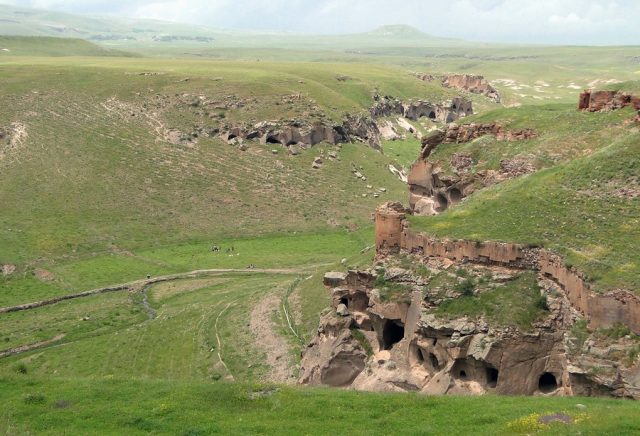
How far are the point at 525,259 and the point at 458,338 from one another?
5.97 m

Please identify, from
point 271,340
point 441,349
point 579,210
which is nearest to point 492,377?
point 441,349

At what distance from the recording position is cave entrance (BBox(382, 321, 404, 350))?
135 feet

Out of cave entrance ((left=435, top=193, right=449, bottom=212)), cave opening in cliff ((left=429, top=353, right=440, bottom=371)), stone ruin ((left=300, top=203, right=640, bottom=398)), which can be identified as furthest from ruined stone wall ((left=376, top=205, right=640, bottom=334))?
cave entrance ((left=435, top=193, right=449, bottom=212))

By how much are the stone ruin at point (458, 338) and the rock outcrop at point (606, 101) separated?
22319 mm

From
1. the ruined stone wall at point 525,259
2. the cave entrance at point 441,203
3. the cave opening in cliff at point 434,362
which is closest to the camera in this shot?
the ruined stone wall at point 525,259

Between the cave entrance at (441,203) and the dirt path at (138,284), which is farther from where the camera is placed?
the dirt path at (138,284)

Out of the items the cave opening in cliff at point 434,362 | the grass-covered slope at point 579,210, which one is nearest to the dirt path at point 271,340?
the cave opening in cliff at point 434,362

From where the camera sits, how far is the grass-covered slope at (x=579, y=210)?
1393 inches

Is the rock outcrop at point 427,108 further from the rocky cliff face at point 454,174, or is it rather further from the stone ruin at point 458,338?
the stone ruin at point 458,338

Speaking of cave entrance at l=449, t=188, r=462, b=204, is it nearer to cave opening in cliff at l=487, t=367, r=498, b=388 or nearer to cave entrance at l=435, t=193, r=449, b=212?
cave entrance at l=435, t=193, r=449, b=212

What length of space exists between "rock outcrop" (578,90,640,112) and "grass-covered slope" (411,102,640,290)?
120 cm

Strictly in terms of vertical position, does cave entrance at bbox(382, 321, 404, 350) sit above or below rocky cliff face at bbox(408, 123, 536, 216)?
below

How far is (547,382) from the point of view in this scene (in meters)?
34.9

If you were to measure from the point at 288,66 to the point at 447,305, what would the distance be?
141322 mm
